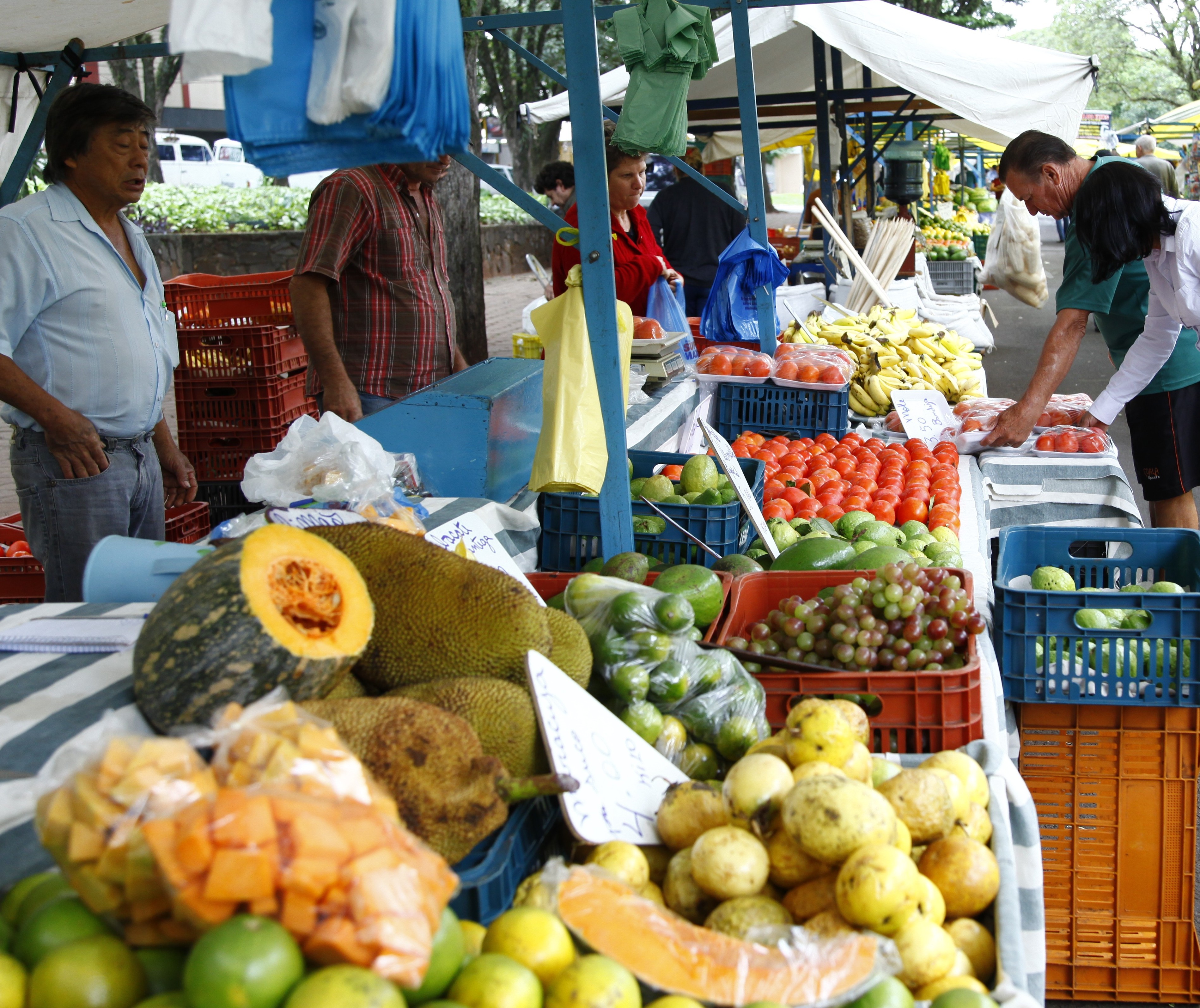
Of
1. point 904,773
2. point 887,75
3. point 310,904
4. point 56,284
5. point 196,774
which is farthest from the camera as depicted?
point 887,75

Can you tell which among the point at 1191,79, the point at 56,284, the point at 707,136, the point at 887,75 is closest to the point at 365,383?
the point at 56,284

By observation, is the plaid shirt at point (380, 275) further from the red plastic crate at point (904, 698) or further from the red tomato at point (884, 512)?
the red plastic crate at point (904, 698)

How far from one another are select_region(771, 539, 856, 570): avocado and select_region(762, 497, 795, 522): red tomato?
71 centimetres

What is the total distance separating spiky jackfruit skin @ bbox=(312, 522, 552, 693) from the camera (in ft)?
5.90

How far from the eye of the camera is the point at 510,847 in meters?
1.55

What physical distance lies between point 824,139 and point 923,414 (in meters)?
6.12

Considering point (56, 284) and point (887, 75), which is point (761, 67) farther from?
point (56, 284)

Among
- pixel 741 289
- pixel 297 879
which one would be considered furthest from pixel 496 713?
pixel 741 289

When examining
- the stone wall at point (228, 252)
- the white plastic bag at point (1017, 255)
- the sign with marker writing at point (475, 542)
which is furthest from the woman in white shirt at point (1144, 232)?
the stone wall at point (228, 252)

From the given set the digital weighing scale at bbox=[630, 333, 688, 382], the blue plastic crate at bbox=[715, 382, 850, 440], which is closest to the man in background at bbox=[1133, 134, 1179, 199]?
the blue plastic crate at bbox=[715, 382, 850, 440]

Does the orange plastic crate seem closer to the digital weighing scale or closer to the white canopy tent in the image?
the digital weighing scale

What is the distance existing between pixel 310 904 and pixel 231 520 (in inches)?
60.6

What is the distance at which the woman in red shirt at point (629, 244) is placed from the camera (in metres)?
4.99

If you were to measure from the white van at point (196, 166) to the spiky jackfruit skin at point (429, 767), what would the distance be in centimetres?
2807
